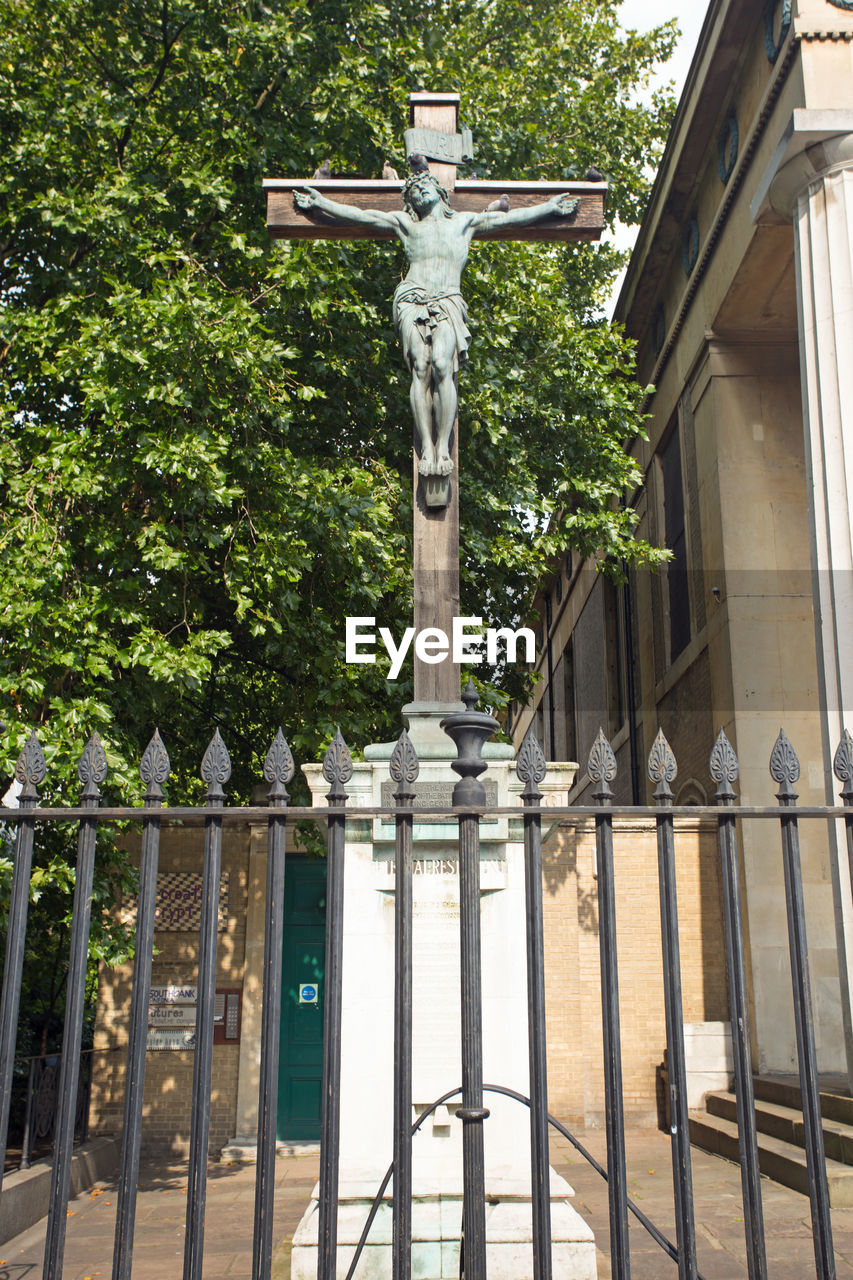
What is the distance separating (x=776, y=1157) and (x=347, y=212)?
294 inches

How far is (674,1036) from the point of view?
3.02 metres

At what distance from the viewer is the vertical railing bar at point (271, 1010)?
115 inches

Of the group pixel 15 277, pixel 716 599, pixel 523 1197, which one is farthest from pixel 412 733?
pixel 716 599

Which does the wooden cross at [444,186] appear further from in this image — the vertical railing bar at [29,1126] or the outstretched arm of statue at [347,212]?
the vertical railing bar at [29,1126]

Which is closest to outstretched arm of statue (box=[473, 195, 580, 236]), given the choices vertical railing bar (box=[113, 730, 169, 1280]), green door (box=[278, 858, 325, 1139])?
vertical railing bar (box=[113, 730, 169, 1280])

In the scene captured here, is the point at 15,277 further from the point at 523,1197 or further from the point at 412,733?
the point at 523,1197

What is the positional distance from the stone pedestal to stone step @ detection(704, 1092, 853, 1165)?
5.73ft

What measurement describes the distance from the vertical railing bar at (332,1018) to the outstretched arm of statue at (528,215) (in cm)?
A: 367

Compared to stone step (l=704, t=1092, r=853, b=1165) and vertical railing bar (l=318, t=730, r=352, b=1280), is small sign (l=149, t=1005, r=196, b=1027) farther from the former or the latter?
vertical railing bar (l=318, t=730, r=352, b=1280)

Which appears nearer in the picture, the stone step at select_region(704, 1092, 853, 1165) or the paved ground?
the paved ground

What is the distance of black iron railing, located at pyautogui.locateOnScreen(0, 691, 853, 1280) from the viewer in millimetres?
2947

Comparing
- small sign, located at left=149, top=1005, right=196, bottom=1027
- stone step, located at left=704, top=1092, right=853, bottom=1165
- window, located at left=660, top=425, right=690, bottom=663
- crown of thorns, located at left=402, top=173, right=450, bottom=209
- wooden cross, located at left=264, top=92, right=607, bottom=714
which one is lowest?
stone step, located at left=704, top=1092, right=853, bottom=1165

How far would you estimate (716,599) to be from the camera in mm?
13547

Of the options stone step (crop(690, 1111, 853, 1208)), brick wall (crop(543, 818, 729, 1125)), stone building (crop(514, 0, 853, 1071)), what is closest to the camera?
stone step (crop(690, 1111, 853, 1208))
